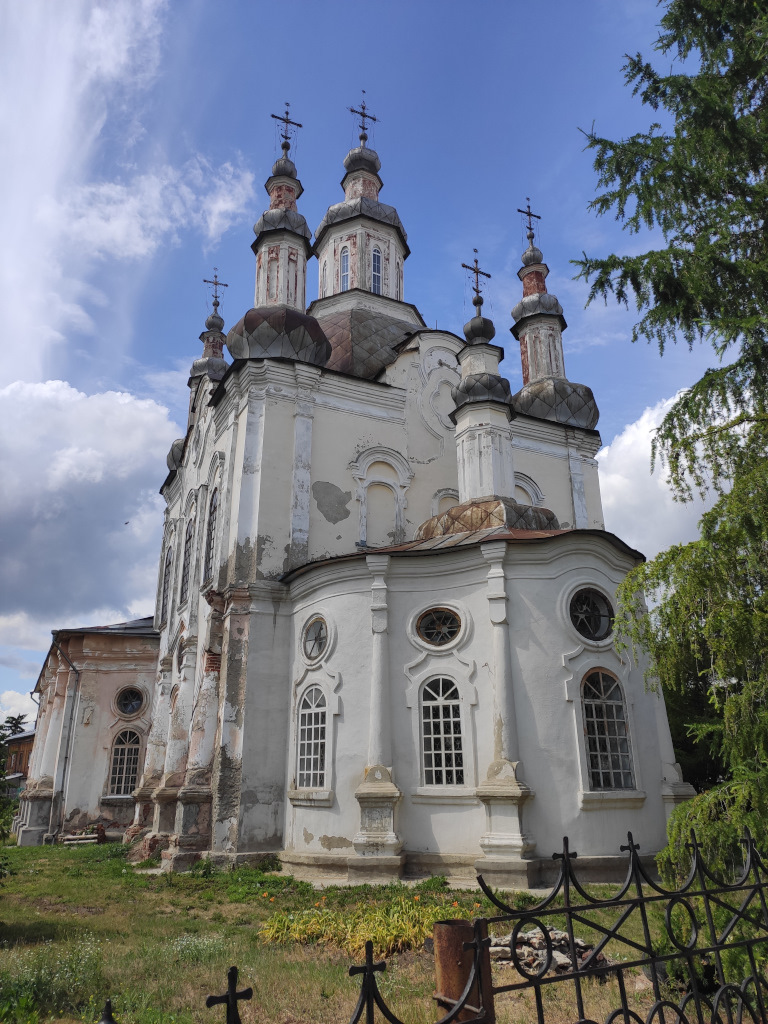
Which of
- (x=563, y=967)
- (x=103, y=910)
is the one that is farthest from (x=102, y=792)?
(x=563, y=967)

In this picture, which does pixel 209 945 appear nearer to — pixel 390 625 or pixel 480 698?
pixel 480 698

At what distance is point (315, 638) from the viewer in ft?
46.5

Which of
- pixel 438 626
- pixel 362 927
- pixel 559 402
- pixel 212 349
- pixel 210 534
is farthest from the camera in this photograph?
pixel 212 349

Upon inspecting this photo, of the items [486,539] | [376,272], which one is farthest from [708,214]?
[376,272]

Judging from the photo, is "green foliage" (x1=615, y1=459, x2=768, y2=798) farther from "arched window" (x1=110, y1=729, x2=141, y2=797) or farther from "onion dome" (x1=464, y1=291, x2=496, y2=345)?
"arched window" (x1=110, y1=729, x2=141, y2=797)

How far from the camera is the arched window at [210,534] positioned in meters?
18.0

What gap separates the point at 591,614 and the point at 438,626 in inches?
103

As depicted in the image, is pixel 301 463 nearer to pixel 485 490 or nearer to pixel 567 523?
pixel 485 490

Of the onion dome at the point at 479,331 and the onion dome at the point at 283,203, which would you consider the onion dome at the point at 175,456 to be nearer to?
the onion dome at the point at 283,203

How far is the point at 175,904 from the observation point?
10.5 m

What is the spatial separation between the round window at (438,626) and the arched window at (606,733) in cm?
233

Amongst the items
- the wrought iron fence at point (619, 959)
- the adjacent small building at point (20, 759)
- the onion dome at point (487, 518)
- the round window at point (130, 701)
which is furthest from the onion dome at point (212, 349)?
the adjacent small building at point (20, 759)

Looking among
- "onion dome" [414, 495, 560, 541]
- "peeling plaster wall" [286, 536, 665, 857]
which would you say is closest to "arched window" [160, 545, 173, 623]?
"peeling plaster wall" [286, 536, 665, 857]

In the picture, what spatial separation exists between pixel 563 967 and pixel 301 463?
39.1 feet
